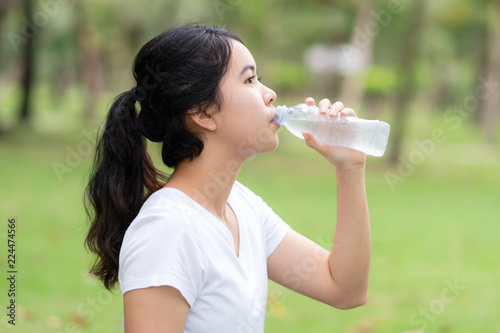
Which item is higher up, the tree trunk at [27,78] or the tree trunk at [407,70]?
the tree trunk at [407,70]

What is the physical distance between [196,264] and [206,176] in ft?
0.98

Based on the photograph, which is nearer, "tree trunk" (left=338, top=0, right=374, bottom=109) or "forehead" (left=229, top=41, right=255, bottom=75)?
"forehead" (left=229, top=41, right=255, bottom=75)

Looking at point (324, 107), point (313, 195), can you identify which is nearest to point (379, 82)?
point (313, 195)

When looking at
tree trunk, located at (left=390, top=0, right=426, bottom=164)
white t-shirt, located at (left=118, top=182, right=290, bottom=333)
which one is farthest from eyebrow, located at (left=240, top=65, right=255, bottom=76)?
tree trunk, located at (left=390, top=0, right=426, bottom=164)

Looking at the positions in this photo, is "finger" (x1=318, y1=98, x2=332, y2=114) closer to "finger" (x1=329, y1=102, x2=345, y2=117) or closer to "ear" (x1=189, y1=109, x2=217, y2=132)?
"finger" (x1=329, y1=102, x2=345, y2=117)

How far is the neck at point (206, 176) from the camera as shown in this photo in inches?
74.0

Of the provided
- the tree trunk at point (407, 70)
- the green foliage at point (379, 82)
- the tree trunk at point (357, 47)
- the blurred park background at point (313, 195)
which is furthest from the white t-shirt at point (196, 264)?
the green foliage at point (379, 82)

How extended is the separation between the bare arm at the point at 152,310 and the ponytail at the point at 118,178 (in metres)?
0.39

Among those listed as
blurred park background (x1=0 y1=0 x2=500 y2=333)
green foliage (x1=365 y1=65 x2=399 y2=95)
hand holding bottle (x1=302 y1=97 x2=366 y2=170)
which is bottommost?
green foliage (x1=365 y1=65 x2=399 y2=95)

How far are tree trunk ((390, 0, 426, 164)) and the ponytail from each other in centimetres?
1085

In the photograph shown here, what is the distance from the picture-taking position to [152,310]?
162 centimetres

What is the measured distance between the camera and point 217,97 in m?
1.84

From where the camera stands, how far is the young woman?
166 cm

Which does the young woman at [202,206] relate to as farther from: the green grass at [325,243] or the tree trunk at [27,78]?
the tree trunk at [27,78]
